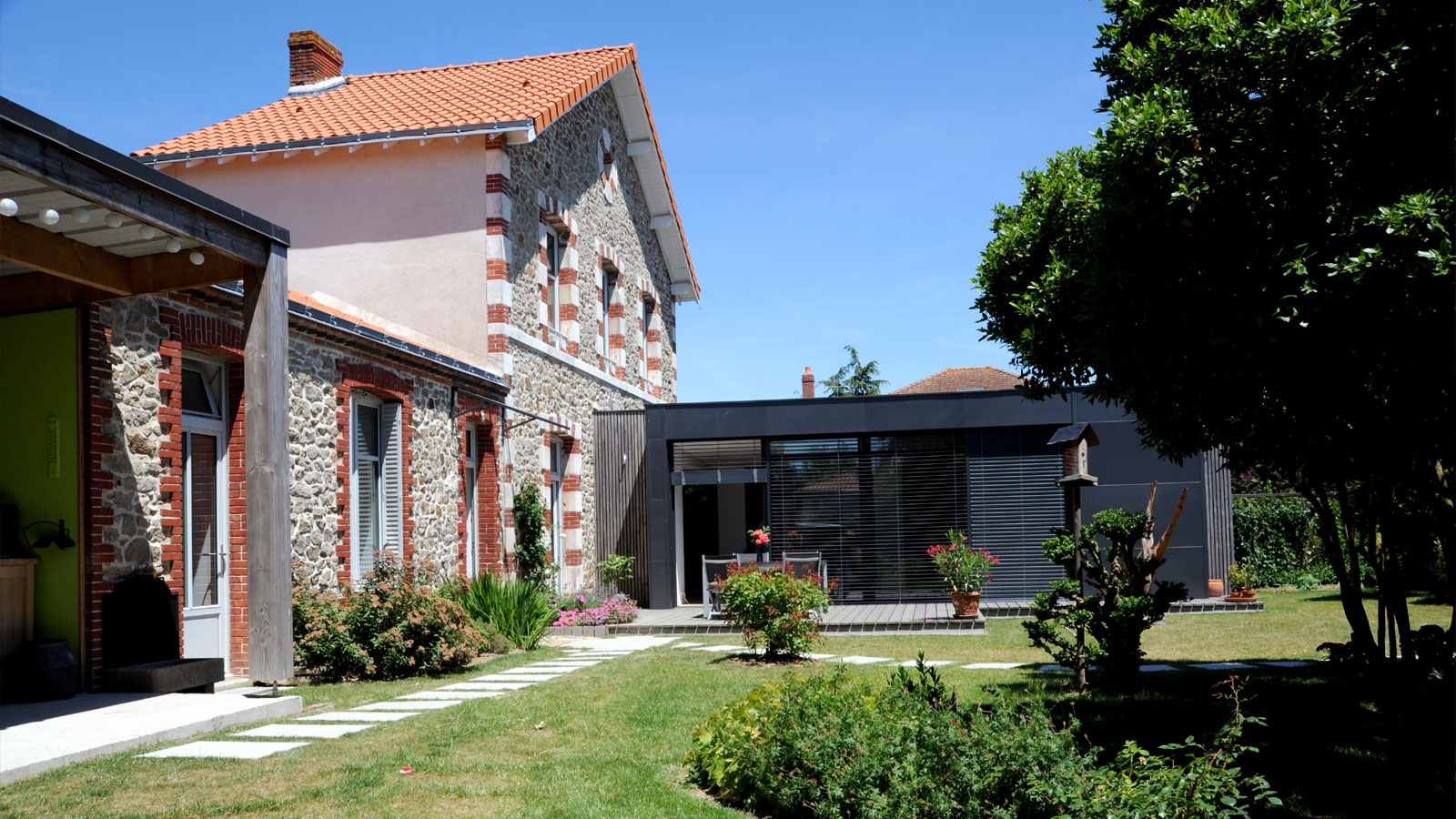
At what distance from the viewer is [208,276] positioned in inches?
301

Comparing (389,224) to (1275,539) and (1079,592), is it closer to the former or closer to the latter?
(1079,592)

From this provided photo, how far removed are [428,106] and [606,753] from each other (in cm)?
1166

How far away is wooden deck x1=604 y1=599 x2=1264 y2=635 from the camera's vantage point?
45.0ft

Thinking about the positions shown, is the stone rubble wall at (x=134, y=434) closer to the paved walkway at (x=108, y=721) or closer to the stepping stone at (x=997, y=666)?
the paved walkway at (x=108, y=721)

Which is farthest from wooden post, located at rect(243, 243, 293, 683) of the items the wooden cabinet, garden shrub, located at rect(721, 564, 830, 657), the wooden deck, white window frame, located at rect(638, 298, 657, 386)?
white window frame, located at rect(638, 298, 657, 386)

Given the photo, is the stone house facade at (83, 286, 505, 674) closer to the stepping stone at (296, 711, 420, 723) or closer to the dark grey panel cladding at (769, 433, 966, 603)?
the stepping stone at (296, 711, 420, 723)

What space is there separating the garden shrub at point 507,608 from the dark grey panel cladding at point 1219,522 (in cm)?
1134

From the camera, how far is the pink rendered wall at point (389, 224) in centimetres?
1415

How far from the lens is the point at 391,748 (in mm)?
5953

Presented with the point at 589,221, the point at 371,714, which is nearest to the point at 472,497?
the point at 589,221

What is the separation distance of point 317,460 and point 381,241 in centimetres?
522

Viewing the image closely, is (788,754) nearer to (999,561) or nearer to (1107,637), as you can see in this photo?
(1107,637)

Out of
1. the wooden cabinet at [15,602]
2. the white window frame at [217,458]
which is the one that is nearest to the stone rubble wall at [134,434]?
the wooden cabinet at [15,602]

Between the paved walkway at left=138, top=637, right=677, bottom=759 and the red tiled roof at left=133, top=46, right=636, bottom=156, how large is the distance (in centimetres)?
736
